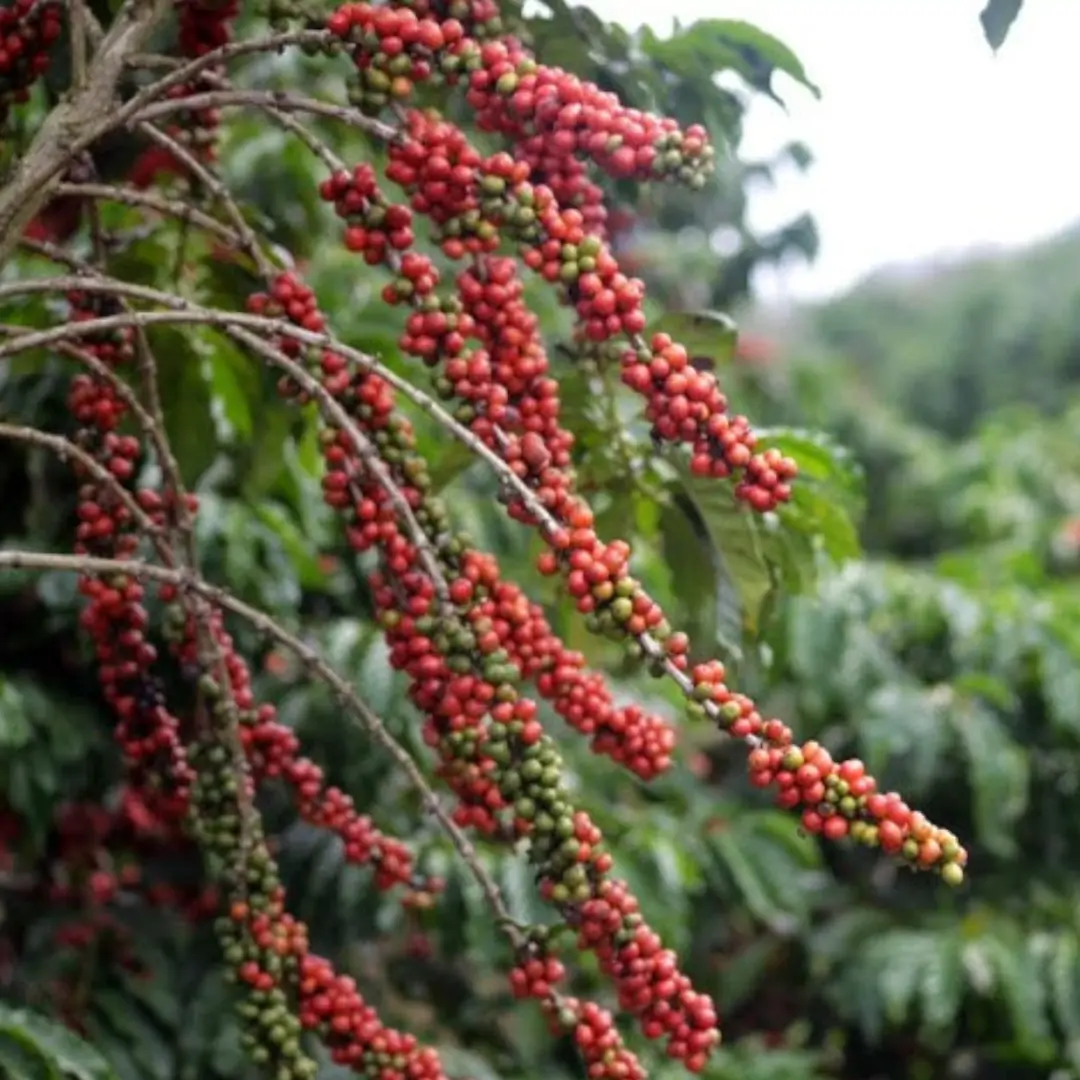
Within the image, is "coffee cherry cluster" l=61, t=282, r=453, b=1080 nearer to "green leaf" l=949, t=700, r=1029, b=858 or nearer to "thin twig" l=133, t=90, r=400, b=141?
"thin twig" l=133, t=90, r=400, b=141

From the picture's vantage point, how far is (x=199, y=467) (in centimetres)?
159

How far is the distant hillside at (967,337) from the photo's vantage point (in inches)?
316

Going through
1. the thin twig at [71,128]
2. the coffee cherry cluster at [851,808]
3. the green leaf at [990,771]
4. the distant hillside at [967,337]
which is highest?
the distant hillside at [967,337]

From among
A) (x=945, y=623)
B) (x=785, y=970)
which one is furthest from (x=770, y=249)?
(x=785, y=970)

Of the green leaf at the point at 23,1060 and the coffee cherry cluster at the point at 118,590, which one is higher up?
the coffee cherry cluster at the point at 118,590

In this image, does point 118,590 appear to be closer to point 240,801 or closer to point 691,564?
point 240,801

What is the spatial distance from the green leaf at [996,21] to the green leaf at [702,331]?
324mm

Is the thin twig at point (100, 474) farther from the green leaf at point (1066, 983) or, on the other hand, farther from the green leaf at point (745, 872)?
the green leaf at point (1066, 983)

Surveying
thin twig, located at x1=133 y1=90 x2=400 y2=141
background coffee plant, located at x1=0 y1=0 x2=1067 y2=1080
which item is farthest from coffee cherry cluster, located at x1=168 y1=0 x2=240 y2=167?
thin twig, located at x1=133 y1=90 x2=400 y2=141

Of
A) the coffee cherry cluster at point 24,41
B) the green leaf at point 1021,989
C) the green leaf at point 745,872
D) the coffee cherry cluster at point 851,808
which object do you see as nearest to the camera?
the coffee cherry cluster at point 851,808

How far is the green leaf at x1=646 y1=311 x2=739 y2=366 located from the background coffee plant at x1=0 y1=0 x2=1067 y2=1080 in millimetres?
25

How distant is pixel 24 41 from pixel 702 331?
1.98 ft

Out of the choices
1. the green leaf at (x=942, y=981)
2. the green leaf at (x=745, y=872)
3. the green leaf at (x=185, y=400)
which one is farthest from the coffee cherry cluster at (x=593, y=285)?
the green leaf at (x=942, y=981)

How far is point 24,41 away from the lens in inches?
47.6
